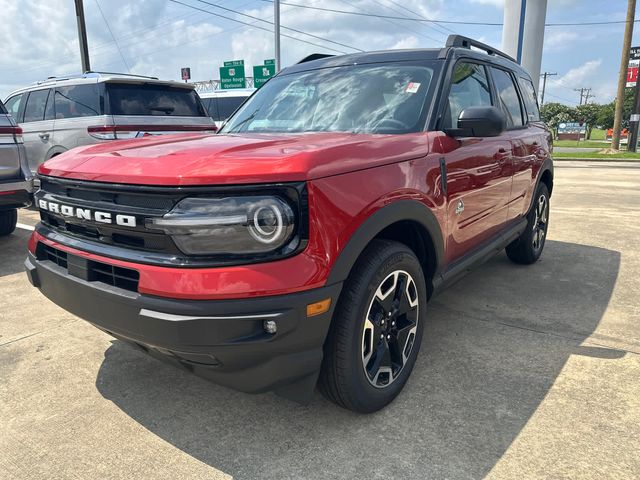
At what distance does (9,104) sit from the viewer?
30.4 feet

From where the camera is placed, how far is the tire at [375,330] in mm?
2141

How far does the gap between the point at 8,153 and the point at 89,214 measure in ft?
12.3

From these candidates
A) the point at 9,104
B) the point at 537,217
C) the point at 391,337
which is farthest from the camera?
the point at 9,104

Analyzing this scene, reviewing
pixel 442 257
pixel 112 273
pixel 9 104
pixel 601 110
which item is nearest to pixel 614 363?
pixel 442 257

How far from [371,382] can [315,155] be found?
3.73 feet

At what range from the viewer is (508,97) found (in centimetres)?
414

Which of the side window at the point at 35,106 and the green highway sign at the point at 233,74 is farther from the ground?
the green highway sign at the point at 233,74

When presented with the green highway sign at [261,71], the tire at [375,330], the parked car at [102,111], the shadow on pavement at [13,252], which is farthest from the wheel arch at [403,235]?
the green highway sign at [261,71]

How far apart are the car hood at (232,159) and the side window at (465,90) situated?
567 mm

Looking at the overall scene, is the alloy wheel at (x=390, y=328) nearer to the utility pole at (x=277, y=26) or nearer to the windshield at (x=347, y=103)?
the windshield at (x=347, y=103)

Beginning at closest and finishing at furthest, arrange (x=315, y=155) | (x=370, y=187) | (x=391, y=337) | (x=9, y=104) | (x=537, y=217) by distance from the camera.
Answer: (x=315, y=155) < (x=370, y=187) < (x=391, y=337) < (x=537, y=217) < (x=9, y=104)

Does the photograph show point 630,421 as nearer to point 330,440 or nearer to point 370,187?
point 330,440

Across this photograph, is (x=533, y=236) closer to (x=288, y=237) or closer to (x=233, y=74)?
(x=288, y=237)

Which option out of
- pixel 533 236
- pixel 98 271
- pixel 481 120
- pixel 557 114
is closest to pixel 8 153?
pixel 98 271
